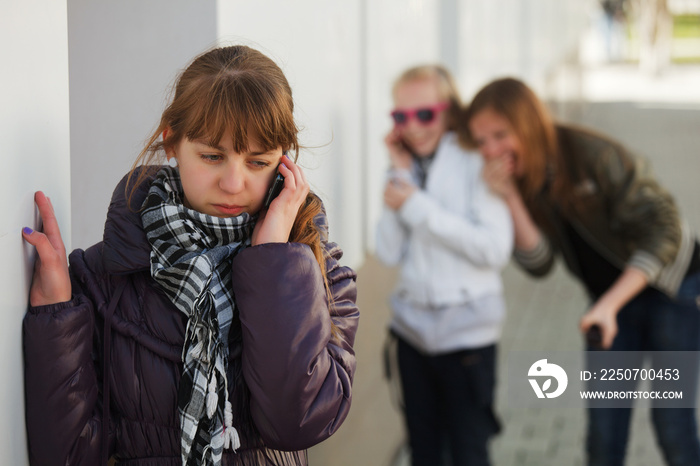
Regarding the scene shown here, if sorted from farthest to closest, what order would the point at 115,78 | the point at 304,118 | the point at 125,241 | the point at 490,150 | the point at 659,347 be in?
the point at 490,150 < the point at 659,347 < the point at 304,118 < the point at 115,78 < the point at 125,241

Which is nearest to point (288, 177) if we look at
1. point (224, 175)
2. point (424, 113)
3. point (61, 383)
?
point (224, 175)

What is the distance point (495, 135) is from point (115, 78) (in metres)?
1.76

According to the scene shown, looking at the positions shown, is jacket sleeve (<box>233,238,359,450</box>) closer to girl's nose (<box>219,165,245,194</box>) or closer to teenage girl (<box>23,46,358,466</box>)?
teenage girl (<box>23,46,358,466</box>)

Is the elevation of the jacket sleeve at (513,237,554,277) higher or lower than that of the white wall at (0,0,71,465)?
lower

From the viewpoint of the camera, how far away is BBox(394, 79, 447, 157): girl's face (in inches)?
152

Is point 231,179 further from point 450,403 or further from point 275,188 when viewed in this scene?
point 450,403

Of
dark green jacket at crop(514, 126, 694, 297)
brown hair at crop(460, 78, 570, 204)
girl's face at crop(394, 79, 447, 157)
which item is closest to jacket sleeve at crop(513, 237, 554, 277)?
dark green jacket at crop(514, 126, 694, 297)

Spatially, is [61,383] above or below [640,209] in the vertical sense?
below

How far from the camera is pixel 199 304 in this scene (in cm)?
180

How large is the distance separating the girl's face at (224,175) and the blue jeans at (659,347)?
2.32 metres

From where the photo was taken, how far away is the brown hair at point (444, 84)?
3.91 meters

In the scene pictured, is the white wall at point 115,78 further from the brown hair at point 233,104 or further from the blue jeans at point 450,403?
the blue jeans at point 450,403

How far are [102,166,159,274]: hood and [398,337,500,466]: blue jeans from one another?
6.68ft

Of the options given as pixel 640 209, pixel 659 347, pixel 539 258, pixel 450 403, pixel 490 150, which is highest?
pixel 490 150
